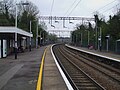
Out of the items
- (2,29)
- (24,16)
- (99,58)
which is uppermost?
(24,16)

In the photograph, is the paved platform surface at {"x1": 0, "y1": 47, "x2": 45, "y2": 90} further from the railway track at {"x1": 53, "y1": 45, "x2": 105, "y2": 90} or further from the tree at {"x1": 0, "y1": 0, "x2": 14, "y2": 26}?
the tree at {"x1": 0, "y1": 0, "x2": 14, "y2": 26}

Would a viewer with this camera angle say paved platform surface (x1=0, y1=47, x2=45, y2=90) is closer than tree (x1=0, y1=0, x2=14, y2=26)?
Yes

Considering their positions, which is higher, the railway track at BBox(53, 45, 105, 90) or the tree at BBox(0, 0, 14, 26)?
the tree at BBox(0, 0, 14, 26)

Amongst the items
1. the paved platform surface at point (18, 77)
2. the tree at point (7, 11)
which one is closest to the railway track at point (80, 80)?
the paved platform surface at point (18, 77)

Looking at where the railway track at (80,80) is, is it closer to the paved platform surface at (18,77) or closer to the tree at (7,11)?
the paved platform surface at (18,77)

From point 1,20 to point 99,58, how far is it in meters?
47.2

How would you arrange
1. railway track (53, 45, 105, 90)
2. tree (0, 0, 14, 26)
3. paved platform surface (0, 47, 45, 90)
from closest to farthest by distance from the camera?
1. paved platform surface (0, 47, 45, 90)
2. railway track (53, 45, 105, 90)
3. tree (0, 0, 14, 26)

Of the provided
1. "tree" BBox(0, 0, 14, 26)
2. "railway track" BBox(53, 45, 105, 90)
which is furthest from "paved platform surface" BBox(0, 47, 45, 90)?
"tree" BBox(0, 0, 14, 26)

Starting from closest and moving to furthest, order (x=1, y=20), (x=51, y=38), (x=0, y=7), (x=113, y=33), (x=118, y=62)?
(x=118, y=62) < (x=113, y=33) < (x=1, y=20) < (x=0, y=7) < (x=51, y=38)

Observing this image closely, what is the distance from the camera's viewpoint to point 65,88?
41.0ft

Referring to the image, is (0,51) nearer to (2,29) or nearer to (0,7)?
(2,29)

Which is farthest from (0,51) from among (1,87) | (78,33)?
(78,33)

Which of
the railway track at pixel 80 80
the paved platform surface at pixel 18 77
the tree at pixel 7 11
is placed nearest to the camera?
the paved platform surface at pixel 18 77

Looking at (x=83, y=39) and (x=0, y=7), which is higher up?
(x=0, y=7)
